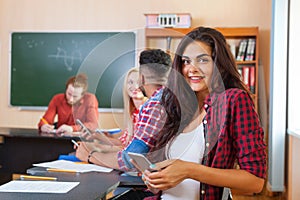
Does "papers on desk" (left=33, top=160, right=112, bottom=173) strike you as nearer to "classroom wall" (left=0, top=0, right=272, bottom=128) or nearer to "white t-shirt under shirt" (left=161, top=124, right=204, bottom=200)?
"white t-shirt under shirt" (left=161, top=124, right=204, bottom=200)

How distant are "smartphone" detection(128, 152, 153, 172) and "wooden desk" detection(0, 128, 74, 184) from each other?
8.52 ft

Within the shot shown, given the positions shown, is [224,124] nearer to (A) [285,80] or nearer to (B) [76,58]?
(A) [285,80]

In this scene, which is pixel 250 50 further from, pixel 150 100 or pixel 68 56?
pixel 150 100

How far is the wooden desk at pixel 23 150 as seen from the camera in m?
3.73

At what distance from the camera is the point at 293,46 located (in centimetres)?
401

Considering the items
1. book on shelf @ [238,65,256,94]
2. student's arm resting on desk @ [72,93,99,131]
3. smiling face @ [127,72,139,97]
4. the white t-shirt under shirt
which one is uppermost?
book on shelf @ [238,65,256,94]

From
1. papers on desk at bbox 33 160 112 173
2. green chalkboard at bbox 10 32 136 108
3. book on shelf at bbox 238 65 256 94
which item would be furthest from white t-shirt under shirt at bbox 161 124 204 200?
green chalkboard at bbox 10 32 136 108

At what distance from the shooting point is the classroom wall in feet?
15.9

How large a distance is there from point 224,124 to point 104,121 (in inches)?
14.5

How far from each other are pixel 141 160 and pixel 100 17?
4.23m

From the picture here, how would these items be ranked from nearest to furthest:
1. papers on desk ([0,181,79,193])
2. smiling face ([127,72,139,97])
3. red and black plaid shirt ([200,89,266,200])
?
smiling face ([127,72,139,97]), red and black plaid shirt ([200,89,266,200]), papers on desk ([0,181,79,193])

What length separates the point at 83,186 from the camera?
5.24 feet

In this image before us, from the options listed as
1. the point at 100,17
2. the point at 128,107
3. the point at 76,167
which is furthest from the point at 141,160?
the point at 100,17

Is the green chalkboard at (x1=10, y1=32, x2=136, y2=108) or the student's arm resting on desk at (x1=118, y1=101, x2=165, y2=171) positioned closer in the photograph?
the student's arm resting on desk at (x1=118, y1=101, x2=165, y2=171)
